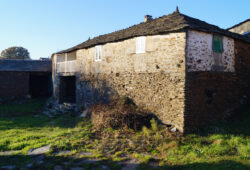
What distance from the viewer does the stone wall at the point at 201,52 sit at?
29.0ft

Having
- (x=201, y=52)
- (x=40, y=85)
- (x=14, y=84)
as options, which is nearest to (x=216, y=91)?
(x=201, y=52)

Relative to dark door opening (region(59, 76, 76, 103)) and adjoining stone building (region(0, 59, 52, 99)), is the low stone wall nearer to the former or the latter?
dark door opening (region(59, 76, 76, 103))

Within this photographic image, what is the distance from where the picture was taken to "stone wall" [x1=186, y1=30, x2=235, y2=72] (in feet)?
29.0

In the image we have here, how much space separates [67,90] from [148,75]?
11.7m

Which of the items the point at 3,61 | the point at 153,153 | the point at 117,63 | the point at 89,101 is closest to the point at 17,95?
the point at 3,61

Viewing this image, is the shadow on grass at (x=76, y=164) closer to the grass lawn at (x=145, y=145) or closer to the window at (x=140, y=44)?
the grass lawn at (x=145, y=145)

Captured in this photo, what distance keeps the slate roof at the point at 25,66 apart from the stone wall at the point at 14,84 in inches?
20.6

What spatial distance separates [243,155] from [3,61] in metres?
24.4

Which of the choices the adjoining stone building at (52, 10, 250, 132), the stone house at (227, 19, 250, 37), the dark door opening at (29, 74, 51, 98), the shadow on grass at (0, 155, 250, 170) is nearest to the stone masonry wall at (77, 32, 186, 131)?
the adjoining stone building at (52, 10, 250, 132)

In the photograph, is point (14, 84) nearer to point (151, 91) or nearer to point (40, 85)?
point (40, 85)

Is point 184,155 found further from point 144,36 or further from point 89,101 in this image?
point 89,101

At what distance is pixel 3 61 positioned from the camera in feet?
73.5

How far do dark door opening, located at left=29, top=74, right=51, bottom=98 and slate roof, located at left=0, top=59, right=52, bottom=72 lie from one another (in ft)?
4.29

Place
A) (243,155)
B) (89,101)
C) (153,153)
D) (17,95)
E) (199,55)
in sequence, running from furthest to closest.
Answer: (17,95) < (89,101) < (199,55) < (153,153) < (243,155)
